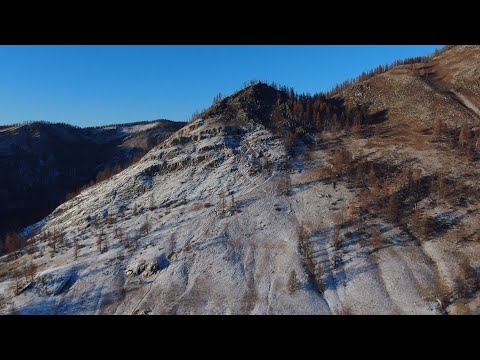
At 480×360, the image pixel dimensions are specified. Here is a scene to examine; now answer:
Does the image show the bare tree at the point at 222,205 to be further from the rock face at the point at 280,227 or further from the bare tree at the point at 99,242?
the bare tree at the point at 99,242

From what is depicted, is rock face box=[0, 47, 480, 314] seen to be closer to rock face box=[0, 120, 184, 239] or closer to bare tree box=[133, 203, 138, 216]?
bare tree box=[133, 203, 138, 216]

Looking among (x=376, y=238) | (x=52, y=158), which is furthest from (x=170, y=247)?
(x=52, y=158)

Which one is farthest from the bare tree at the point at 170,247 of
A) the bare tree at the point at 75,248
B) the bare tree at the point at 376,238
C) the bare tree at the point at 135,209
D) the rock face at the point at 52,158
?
the rock face at the point at 52,158

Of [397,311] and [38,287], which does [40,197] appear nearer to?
[38,287]

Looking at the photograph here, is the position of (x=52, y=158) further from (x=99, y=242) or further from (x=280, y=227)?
(x=280, y=227)
